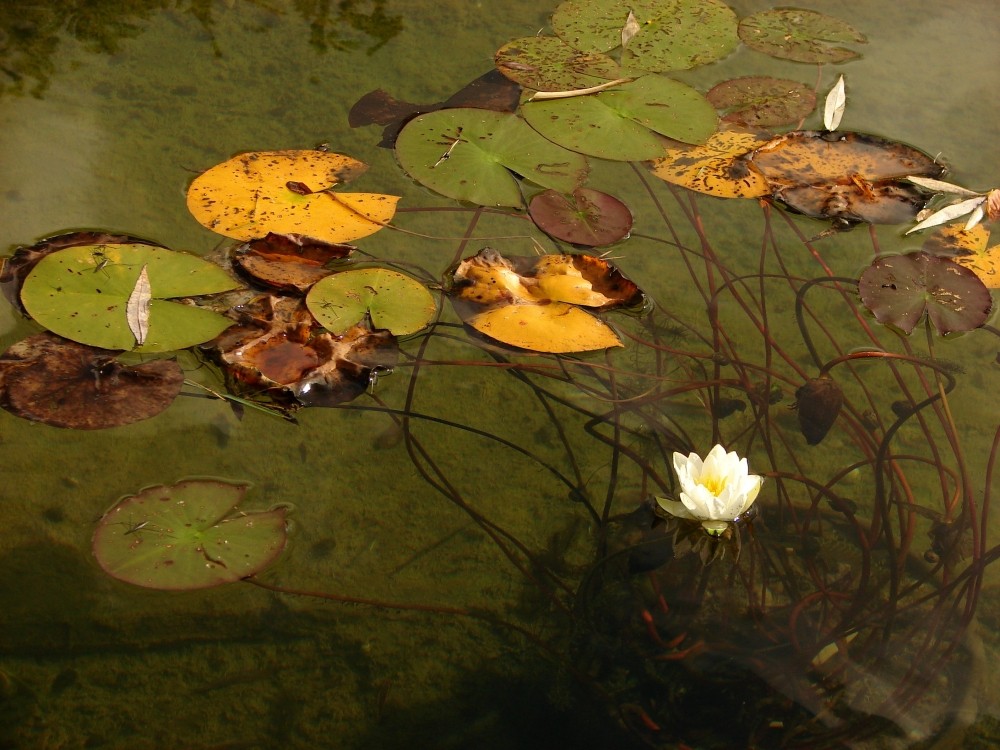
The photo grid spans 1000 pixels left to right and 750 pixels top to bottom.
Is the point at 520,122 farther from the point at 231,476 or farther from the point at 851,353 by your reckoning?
the point at 231,476

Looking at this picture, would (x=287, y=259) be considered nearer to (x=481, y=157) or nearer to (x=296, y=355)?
(x=296, y=355)

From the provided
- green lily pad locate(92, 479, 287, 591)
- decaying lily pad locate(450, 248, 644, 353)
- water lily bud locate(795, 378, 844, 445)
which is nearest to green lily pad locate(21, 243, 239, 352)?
green lily pad locate(92, 479, 287, 591)

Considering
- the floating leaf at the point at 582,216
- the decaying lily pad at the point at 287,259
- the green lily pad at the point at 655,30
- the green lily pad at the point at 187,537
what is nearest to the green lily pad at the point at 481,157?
the floating leaf at the point at 582,216

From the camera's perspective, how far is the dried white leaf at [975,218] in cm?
218

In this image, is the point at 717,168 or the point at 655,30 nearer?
the point at 717,168

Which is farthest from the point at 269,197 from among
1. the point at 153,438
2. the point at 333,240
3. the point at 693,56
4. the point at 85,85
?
the point at 693,56

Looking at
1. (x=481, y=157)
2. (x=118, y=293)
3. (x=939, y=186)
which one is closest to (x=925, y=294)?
(x=939, y=186)

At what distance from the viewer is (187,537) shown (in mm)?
1523

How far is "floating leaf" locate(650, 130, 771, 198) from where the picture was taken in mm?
2277

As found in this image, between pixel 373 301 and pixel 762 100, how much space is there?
1.45 metres

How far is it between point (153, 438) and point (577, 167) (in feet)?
4.29

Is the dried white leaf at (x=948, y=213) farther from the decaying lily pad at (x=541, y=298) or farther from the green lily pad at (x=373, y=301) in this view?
the green lily pad at (x=373, y=301)

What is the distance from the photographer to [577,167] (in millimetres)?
2285

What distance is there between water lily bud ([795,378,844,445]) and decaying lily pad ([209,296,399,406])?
93cm
